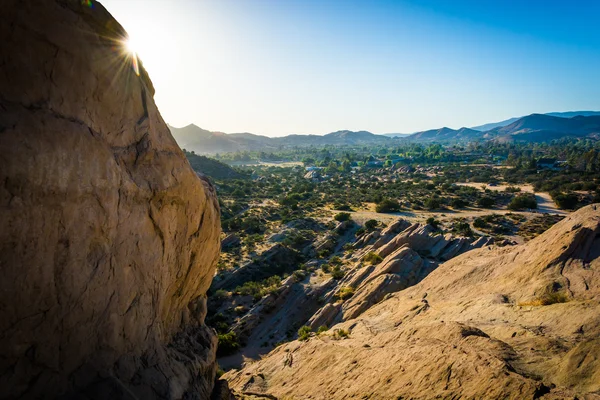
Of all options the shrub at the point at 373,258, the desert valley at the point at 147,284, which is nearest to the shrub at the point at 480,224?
the shrub at the point at 373,258

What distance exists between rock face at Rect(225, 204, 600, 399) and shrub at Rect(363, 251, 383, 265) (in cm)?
1357

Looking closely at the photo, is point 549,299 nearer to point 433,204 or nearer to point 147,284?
point 147,284

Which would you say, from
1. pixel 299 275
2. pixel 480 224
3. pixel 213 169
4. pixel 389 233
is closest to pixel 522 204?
pixel 480 224

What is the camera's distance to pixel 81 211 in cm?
692

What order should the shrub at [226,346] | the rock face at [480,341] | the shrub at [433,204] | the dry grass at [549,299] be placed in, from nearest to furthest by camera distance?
the rock face at [480,341] < the dry grass at [549,299] < the shrub at [226,346] < the shrub at [433,204]

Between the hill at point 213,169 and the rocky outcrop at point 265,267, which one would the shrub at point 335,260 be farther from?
the hill at point 213,169

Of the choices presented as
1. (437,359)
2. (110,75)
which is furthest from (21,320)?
(437,359)

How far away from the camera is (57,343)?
22.3ft

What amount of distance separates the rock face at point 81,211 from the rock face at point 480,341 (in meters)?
6.56

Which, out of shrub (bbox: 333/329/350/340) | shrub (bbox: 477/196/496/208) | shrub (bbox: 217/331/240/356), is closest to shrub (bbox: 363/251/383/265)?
shrub (bbox: 217/331/240/356)

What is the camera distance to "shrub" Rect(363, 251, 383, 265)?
111 ft

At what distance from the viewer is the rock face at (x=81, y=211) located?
6.07 metres

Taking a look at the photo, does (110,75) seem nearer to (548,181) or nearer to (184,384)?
(184,384)

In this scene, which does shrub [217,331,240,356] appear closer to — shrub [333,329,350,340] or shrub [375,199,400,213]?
shrub [333,329,350,340]
